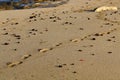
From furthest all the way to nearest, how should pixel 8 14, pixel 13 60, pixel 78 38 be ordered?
pixel 8 14 → pixel 78 38 → pixel 13 60

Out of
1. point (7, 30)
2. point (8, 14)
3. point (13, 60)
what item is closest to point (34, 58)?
point (13, 60)

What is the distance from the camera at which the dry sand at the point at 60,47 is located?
662cm

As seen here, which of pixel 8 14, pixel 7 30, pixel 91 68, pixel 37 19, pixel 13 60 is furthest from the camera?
pixel 8 14

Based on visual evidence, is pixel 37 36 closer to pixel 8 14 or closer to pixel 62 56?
pixel 62 56

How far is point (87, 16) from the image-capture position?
12.5m

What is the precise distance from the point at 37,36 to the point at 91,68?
9.51 ft

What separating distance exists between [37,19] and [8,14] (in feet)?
6.68

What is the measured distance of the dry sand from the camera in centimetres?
662

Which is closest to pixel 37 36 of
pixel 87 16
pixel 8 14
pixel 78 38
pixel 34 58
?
pixel 78 38

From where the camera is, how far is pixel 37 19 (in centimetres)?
1206

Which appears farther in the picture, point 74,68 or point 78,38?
point 78,38

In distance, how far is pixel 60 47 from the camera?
8273 mm

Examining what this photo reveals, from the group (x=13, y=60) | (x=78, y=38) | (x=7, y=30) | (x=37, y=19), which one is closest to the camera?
(x=13, y=60)

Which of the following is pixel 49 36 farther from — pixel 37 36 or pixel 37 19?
pixel 37 19
